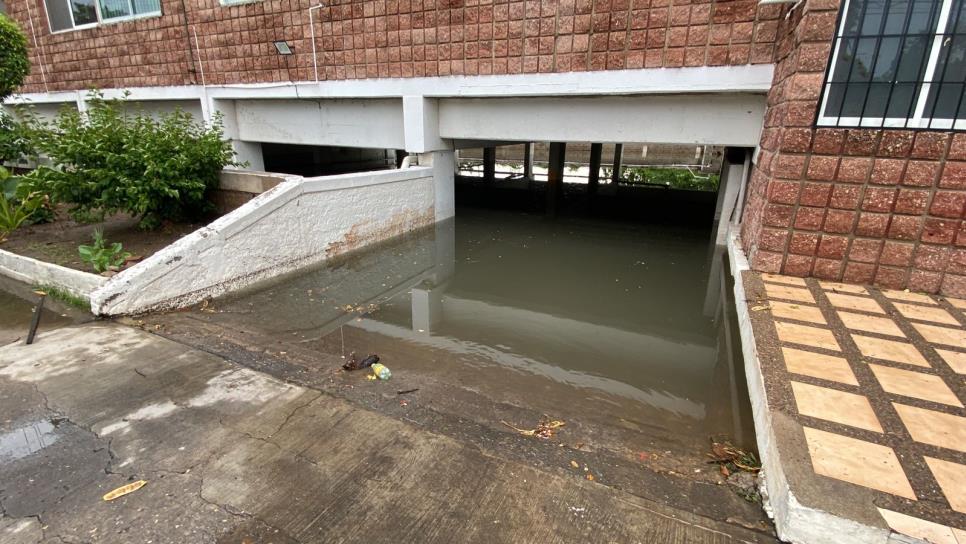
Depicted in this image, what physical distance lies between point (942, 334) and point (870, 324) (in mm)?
423

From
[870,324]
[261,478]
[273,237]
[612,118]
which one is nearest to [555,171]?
[612,118]

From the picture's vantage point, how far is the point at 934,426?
2.28 meters

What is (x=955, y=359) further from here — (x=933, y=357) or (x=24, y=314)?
(x=24, y=314)

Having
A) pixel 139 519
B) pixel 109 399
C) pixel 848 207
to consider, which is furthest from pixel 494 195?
pixel 139 519

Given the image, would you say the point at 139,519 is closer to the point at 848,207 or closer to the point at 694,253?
the point at 848,207

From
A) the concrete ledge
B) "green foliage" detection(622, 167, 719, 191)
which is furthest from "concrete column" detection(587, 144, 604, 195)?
the concrete ledge

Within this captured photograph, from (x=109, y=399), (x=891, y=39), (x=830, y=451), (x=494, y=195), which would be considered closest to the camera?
(x=830, y=451)

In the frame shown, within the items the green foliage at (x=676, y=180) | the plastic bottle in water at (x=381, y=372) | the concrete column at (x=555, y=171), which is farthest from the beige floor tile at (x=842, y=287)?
the green foliage at (x=676, y=180)

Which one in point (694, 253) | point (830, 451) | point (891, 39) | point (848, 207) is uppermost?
point (891, 39)

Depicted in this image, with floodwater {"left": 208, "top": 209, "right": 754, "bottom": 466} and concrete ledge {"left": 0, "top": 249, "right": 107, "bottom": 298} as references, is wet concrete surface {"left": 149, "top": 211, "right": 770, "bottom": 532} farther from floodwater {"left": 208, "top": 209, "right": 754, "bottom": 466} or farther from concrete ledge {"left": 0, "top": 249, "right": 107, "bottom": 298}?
concrete ledge {"left": 0, "top": 249, "right": 107, "bottom": 298}

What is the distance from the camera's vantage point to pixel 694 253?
302 inches

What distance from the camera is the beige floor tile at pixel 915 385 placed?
2518 mm

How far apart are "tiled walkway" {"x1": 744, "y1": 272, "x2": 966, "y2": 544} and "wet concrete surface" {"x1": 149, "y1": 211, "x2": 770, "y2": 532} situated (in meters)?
0.49

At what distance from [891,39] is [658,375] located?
3294 millimetres
